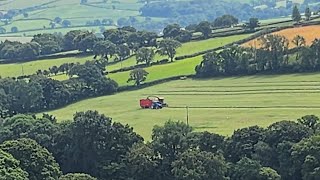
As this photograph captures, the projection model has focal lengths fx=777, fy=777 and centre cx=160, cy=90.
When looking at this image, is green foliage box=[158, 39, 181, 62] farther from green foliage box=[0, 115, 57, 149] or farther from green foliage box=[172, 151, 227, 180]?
green foliage box=[172, 151, 227, 180]

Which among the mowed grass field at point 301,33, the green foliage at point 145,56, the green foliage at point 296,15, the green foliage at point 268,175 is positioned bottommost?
the green foliage at point 268,175

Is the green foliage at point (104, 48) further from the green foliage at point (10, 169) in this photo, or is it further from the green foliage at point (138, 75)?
the green foliage at point (10, 169)

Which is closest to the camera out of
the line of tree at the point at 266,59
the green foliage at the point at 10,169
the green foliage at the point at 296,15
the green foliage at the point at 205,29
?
the green foliage at the point at 10,169

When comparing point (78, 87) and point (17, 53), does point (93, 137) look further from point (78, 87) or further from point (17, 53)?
point (17, 53)

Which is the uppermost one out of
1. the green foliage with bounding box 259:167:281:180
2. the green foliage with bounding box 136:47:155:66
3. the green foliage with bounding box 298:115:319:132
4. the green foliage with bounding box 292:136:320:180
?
the green foliage with bounding box 136:47:155:66

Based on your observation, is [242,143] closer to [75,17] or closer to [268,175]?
[268,175]

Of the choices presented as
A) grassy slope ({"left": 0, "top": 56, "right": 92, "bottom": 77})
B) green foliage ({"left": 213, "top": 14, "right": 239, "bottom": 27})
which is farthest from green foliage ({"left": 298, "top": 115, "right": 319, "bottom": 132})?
green foliage ({"left": 213, "top": 14, "right": 239, "bottom": 27})

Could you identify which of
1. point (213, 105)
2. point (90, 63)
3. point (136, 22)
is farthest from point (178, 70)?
point (136, 22)

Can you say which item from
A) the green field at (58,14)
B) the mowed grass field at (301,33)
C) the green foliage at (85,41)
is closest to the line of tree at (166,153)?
the mowed grass field at (301,33)
